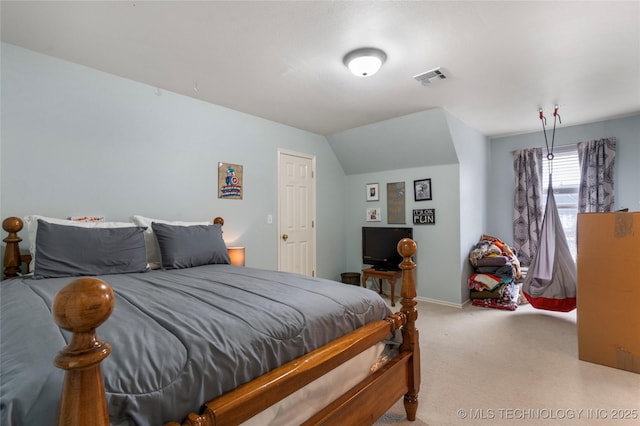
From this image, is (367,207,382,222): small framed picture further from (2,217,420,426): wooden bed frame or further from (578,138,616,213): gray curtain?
(2,217,420,426): wooden bed frame

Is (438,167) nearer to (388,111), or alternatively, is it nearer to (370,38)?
(388,111)

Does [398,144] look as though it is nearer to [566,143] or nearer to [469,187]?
[469,187]

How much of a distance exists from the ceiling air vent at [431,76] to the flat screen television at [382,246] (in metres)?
2.02

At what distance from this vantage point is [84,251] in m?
2.01

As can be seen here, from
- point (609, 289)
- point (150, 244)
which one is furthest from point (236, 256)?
point (609, 289)

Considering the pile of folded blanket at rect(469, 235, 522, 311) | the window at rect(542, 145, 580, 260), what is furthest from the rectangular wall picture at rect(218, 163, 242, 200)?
the window at rect(542, 145, 580, 260)

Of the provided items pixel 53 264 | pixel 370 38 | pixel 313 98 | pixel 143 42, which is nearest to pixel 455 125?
pixel 313 98

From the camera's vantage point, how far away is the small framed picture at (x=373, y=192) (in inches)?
183

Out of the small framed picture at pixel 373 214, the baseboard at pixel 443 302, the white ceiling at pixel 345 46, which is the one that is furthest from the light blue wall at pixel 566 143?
the small framed picture at pixel 373 214

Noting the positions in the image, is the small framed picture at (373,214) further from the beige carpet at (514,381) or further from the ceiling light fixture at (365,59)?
the ceiling light fixture at (365,59)

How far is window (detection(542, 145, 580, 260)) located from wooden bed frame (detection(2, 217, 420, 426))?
394 centimetres

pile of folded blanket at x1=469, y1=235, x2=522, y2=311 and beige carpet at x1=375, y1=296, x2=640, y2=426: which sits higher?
pile of folded blanket at x1=469, y1=235, x2=522, y2=311

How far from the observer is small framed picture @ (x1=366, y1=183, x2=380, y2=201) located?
4652 mm

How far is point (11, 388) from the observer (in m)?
0.68
